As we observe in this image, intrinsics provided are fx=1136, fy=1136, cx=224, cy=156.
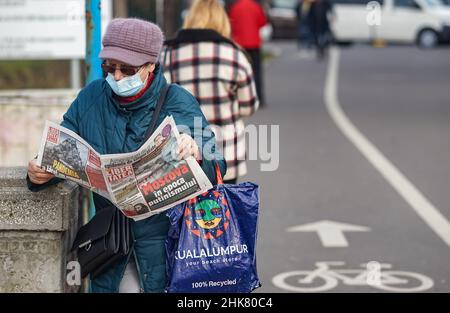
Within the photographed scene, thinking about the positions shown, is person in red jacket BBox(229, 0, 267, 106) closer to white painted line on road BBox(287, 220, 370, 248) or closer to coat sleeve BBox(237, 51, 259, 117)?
white painted line on road BBox(287, 220, 370, 248)

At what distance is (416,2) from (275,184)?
27549 millimetres

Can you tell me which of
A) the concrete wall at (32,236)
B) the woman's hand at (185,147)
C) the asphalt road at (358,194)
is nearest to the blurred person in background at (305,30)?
the asphalt road at (358,194)

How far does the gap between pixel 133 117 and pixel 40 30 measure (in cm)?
773

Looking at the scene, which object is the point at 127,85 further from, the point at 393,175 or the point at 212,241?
the point at 393,175

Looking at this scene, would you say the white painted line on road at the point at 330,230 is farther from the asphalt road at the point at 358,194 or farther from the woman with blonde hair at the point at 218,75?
the woman with blonde hair at the point at 218,75

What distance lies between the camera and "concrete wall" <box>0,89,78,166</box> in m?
10.2

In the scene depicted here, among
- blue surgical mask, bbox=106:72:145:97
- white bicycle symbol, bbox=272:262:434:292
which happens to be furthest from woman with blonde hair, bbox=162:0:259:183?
blue surgical mask, bbox=106:72:145:97

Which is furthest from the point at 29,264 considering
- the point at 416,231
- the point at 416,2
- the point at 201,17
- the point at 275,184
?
the point at 416,2

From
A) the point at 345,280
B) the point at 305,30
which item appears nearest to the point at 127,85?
the point at 345,280

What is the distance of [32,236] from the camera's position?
4.92m

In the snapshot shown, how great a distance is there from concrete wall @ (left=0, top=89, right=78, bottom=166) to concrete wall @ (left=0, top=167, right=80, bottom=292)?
5285 mm

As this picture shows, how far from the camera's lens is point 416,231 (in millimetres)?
8719

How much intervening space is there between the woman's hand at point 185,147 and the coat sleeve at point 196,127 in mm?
156
